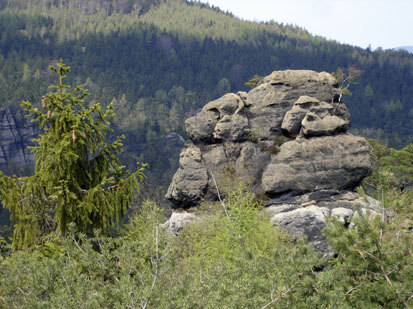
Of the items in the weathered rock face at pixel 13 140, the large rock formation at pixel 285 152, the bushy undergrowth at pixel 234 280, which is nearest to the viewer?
the bushy undergrowth at pixel 234 280

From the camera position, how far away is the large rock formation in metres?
32.1

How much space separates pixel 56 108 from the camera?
13.3 metres

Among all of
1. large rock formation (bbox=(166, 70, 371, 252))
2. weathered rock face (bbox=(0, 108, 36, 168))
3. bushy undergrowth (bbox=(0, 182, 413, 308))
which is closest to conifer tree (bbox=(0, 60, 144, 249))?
bushy undergrowth (bbox=(0, 182, 413, 308))

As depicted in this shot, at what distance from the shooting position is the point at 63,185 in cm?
1249

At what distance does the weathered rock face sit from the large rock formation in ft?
404

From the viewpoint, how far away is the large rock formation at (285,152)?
32094mm

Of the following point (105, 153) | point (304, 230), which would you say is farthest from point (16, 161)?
point (105, 153)

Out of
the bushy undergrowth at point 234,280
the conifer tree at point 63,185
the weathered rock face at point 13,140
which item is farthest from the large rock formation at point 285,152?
the weathered rock face at point 13,140

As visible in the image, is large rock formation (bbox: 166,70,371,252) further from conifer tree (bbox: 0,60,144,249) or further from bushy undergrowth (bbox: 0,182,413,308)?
bushy undergrowth (bbox: 0,182,413,308)

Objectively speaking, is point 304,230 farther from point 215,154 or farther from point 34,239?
point 34,239

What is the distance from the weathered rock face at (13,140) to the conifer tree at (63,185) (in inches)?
5620

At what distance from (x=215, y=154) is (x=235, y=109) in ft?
14.0

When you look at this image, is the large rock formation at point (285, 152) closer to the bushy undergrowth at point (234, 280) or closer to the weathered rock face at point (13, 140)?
the bushy undergrowth at point (234, 280)

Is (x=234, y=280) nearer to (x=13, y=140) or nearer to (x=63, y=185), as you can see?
(x=63, y=185)
